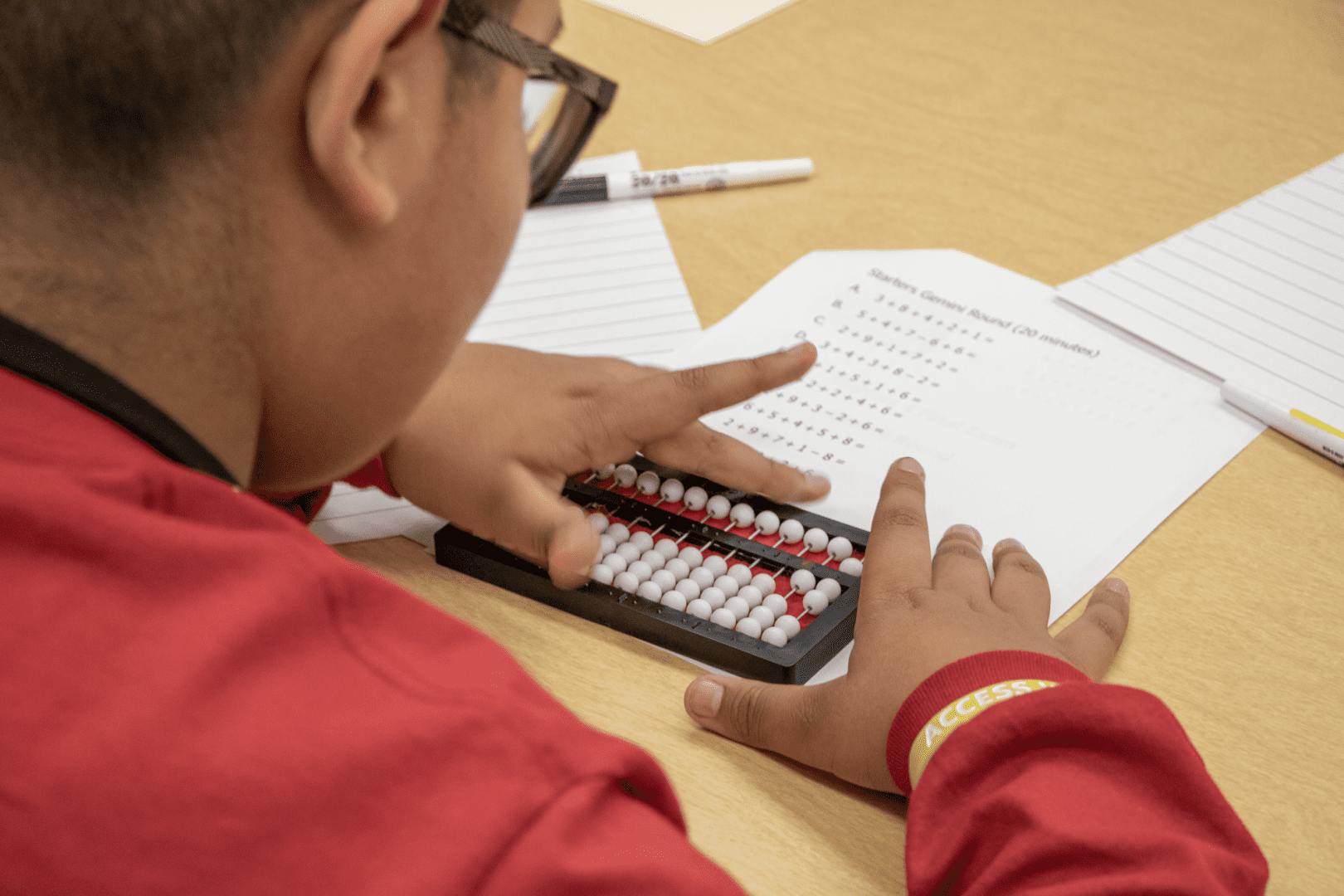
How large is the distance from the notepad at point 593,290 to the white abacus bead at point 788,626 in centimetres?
29

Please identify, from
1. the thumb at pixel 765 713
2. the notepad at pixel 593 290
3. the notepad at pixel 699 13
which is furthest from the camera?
the notepad at pixel 699 13

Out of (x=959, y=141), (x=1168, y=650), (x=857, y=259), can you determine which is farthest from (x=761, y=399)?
(x=959, y=141)

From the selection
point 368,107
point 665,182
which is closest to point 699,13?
point 665,182

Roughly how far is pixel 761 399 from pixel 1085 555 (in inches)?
10.6

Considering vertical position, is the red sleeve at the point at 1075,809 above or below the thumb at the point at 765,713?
above

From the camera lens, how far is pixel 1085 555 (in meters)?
0.71

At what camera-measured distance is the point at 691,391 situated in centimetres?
77

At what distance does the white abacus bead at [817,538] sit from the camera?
0.72 m

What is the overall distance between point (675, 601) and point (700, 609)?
0.05ft

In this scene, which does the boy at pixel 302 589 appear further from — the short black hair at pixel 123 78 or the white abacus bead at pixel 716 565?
the white abacus bead at pixel 716 565

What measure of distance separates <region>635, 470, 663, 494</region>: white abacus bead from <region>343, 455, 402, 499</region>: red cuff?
6.7 inches

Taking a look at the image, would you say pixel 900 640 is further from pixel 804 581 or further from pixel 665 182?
pixel 665 182

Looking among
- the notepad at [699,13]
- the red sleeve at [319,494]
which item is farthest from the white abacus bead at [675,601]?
the notepad at [699,13]

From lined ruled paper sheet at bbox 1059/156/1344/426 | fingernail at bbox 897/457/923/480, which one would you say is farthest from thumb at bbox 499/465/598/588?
lined ruled paper sheet at bbox 1059/156/1344/426
